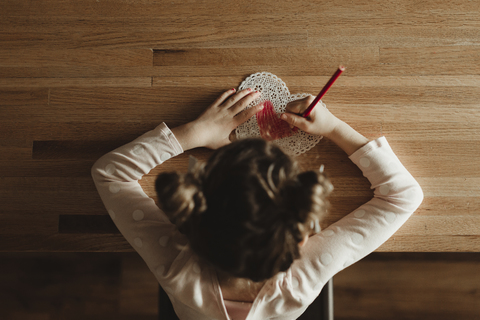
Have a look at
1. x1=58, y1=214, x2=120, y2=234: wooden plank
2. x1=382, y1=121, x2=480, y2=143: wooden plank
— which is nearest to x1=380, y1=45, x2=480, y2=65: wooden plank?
x1=382, y1=121, x2=480, y2=143: wooden plank

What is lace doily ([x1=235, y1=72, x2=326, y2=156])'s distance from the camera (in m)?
0.65

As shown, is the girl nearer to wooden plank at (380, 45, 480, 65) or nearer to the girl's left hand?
the girl's left hand

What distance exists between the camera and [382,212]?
1.86 ft

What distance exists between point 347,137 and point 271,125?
0.16m

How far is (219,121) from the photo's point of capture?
25.1 inches

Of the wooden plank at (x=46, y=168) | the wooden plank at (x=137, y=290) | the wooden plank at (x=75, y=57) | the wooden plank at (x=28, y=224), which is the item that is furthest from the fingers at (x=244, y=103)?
the wooden plank at (x=137, y=290)

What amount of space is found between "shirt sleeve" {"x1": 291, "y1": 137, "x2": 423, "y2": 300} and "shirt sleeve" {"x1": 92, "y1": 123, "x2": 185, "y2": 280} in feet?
0.74

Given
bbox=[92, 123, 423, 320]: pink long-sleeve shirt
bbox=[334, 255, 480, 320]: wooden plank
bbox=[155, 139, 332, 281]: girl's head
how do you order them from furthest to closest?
1. bbox=[334, 255, 480, 320]: wooden plank
2. bbox=[92, 123, 423, 320]: pink long-sleeve shirt
3. bbox=[155, 139, 332, 281]: girl's head

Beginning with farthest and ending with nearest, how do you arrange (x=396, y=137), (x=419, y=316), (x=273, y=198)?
(x=419, y=316) → (x=396, y=137) → (x=273, y=198)

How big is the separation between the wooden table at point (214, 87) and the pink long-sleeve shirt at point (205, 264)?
6cm

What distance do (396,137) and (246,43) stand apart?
38cm

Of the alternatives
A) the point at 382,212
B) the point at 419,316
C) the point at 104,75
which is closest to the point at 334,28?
the point at 382,212

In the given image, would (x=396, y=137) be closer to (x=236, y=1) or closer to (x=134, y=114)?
(x=236, y=1)

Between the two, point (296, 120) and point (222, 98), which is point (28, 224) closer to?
point (222, 98)
